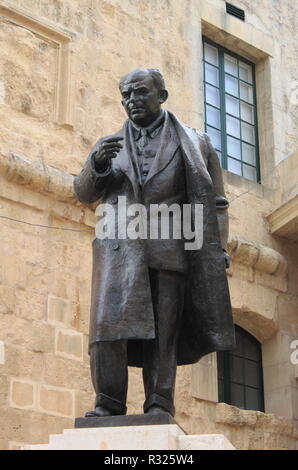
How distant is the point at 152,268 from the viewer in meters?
5.77

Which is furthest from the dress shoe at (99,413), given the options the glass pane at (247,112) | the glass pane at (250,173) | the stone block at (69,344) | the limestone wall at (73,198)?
the glass pane at (247,112)

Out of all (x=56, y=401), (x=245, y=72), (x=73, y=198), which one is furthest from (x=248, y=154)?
(x=56, y=401)

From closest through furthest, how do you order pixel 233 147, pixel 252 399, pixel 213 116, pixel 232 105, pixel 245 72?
pixel 252 399
pixel 213 116
pixel 233 147
pixel 232 105
pixel 245 72

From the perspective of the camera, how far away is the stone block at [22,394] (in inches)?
379

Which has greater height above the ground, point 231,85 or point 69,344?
point 231,85

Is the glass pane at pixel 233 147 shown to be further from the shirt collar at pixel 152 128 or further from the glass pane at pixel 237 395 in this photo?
the shirt collar at pixel 152 128

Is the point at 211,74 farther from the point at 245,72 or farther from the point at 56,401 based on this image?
the point at 56,401

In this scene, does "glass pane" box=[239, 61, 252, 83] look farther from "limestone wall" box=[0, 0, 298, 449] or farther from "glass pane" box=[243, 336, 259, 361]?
A: "glass pane" box=[243, 336, 259, 361]

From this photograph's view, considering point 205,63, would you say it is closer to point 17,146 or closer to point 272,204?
point 272,204

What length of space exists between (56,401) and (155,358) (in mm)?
4501

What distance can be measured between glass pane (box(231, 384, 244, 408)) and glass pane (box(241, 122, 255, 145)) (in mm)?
3627

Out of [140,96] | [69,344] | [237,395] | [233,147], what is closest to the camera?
[140,96]

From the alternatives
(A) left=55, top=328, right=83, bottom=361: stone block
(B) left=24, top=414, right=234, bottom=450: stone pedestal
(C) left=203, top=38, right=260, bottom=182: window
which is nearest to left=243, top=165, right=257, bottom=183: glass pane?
(C) left=203, top=38, right=260, bottom=182: window

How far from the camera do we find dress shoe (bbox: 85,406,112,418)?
5424 millimetres
